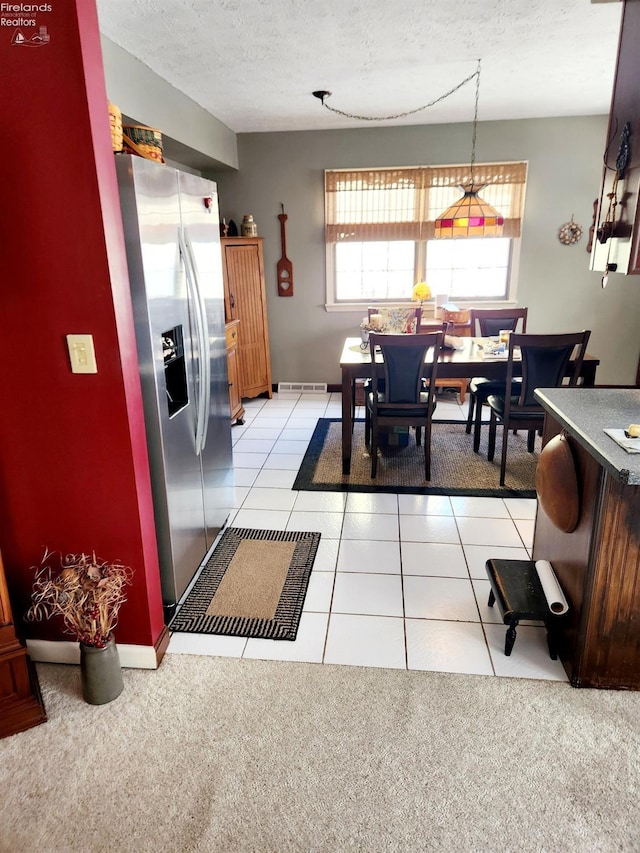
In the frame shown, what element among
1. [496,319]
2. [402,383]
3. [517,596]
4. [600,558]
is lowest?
[517,596]

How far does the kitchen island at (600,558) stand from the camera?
178 cm

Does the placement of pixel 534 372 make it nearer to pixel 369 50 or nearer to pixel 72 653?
pixel 369 50

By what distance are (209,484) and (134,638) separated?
872 mm

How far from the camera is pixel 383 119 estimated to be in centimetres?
511

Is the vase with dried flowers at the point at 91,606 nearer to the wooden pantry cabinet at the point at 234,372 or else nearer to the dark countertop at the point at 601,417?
the dark countertop at the point at 601,417

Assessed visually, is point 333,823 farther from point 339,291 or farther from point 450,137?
point 450,137

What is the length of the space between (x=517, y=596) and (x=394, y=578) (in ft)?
2.13

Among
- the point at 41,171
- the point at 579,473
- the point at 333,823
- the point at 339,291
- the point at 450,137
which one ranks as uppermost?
the point at 450,137

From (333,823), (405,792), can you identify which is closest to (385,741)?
(405,792)

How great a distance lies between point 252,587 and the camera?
8.55 ft

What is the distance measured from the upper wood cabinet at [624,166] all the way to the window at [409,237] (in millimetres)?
3534

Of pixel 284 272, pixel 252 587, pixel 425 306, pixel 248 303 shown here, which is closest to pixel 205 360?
pixel 252 587

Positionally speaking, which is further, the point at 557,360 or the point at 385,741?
the point at 557,360

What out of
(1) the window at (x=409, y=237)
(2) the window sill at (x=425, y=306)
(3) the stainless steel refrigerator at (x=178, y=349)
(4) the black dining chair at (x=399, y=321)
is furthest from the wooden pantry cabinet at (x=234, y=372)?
(3) the stainless steel refrigerator at (x=178, y=349)
